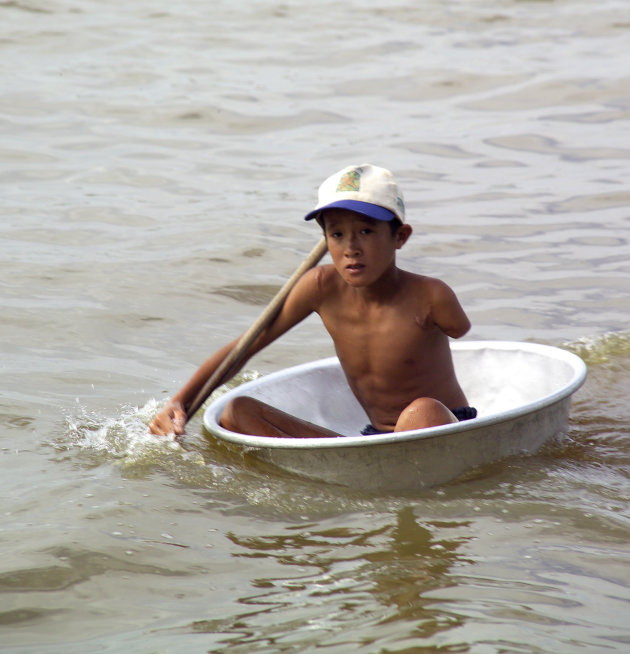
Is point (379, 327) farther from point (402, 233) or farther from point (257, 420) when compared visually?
point (257, 420)

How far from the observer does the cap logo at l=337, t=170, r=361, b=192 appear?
10.4ft

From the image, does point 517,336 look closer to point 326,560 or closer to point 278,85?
point 326,560

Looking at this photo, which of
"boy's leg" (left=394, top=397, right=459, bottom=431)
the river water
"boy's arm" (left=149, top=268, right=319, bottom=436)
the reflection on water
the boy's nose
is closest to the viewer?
the reflection on water

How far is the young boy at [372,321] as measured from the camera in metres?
3.18

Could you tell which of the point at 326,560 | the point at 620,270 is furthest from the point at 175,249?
the point at 326,560

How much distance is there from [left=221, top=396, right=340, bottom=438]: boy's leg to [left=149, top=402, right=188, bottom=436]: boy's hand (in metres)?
0.17

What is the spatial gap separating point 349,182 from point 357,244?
183 mm

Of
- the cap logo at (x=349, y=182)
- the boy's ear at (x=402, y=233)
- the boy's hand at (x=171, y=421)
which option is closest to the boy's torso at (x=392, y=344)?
the boy's ear at (x=402, y=233)

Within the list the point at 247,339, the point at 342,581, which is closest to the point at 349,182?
the point at 247,339

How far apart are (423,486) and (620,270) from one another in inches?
129

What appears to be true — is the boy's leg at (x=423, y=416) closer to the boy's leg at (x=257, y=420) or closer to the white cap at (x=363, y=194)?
the boy's leg at (x=257, y=420)

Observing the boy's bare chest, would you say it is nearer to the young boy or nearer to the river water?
the young boy

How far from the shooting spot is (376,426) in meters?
3.59

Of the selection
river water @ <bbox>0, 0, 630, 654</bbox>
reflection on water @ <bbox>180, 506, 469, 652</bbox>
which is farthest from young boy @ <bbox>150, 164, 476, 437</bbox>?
reflection on water @ <bbox>180, 506, 469, 652</bbox>
